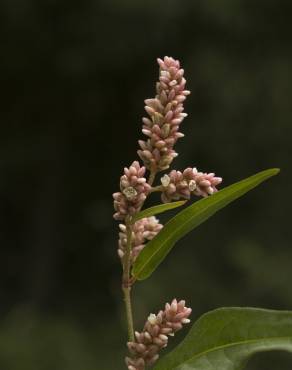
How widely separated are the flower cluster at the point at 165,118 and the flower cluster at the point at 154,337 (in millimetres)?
206

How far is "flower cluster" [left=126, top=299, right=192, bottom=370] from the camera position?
1374 mm

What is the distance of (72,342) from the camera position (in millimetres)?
11305

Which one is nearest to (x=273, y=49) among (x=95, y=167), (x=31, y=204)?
(x=95, y=167)

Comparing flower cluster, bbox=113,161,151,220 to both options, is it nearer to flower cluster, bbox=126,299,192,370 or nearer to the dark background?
flower cluster, bbox=126,299,192,370

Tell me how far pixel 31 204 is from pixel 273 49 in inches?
184

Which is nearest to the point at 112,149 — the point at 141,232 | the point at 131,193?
the point at 141,232

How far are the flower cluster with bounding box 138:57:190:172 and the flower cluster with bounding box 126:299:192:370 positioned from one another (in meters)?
0.21

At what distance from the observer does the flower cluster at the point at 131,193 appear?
1395 mm

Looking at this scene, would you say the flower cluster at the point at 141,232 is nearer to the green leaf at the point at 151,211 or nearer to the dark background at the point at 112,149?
the green leaf at the point at 151,211

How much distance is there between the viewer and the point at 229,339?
1.38 metres

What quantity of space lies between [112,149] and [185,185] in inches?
550

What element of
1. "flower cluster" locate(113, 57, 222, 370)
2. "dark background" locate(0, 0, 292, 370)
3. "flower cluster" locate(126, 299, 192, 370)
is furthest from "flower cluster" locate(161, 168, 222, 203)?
"dark background" locate(0, 0, 292, 370)

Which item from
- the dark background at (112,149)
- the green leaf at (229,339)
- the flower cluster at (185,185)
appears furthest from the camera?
the dark background at (112,149)

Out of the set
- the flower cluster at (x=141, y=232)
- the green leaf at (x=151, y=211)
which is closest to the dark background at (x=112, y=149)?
the flower cluster at (x=141, y=232)
